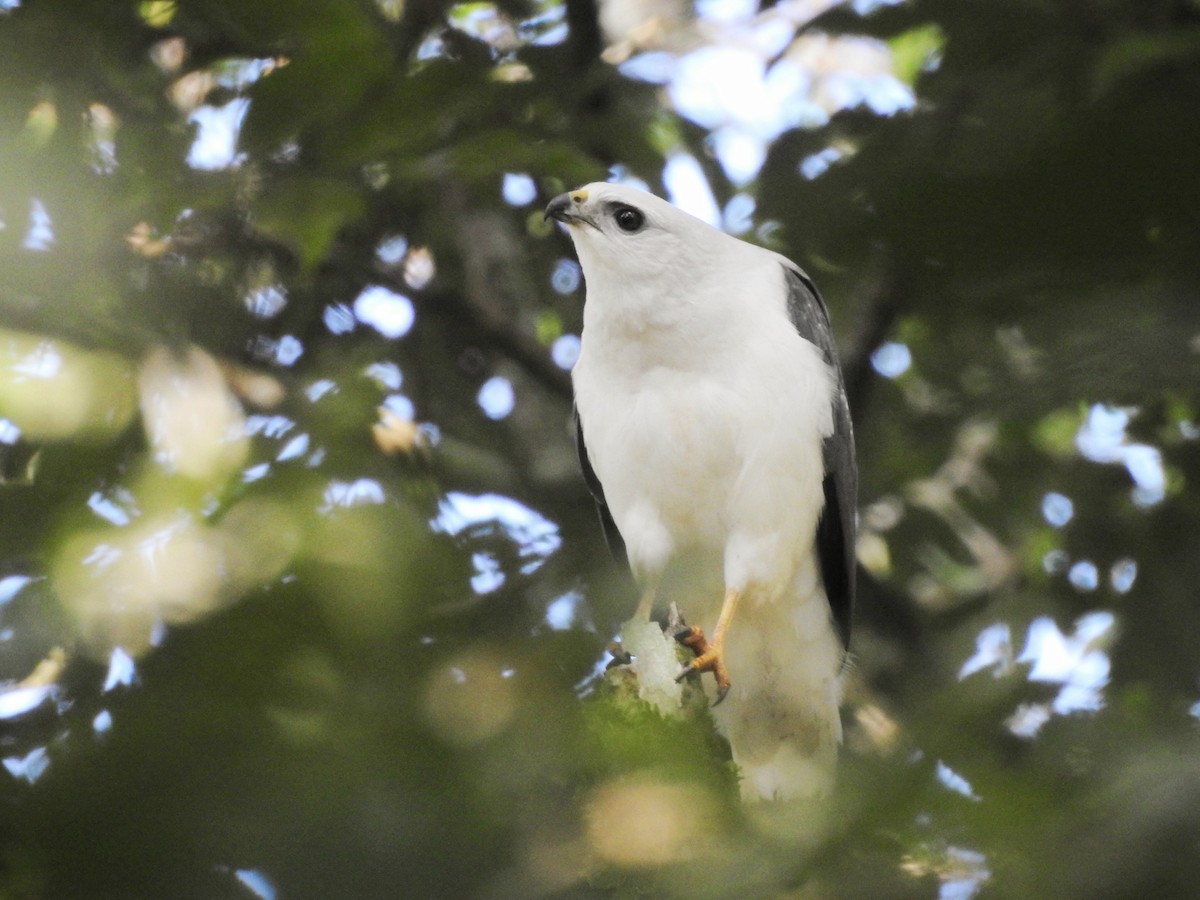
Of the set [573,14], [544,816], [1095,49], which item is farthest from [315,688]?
[573,14]

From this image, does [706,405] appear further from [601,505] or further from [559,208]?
[601,505]

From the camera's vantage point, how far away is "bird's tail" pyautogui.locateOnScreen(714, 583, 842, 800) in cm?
445

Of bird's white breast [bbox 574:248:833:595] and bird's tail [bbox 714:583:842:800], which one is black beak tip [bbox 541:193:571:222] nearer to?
bird's white breast [bbox 574:248:833:595]

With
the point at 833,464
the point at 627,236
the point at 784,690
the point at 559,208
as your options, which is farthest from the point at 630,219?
the point at 784,690

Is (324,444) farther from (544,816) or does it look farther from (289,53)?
(544,816)

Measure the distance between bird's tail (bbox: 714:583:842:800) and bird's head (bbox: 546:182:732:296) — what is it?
1.40 metres

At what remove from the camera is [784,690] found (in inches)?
179

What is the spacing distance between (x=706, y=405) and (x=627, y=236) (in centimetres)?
63

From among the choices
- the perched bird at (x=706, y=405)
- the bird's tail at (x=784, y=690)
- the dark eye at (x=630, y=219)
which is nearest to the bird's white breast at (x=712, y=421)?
the perched bird at (x=706, y=405)

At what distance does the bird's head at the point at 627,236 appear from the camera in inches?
150

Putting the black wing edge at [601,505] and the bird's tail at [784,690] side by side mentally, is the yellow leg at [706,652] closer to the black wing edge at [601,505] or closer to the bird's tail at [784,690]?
the bird's tail at [784,690]

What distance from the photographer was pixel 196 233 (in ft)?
14.7

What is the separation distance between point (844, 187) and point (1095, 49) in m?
0.82

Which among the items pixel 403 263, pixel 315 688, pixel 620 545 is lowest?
pixel 620 545
